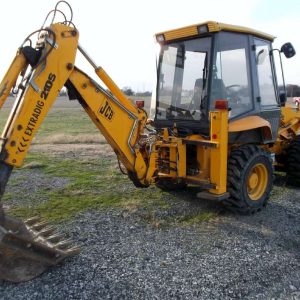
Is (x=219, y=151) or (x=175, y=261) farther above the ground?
(x=219, y=151)

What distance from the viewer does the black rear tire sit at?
715 cm

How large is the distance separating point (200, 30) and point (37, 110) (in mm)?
2603

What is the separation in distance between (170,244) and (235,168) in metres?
1.51

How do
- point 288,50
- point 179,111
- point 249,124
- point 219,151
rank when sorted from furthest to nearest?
point 288,50 → point 179,111 → point 249,124 → point 219,151

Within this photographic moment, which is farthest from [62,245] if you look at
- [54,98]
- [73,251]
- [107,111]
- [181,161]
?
[181,161]

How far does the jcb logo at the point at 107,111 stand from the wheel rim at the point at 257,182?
2.31m

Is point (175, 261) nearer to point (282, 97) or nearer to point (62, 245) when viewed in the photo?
point (62, 245)

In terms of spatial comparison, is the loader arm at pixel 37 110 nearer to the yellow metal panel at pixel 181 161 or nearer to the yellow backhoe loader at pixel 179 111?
the yellow backhoe loader at pixel 179 111

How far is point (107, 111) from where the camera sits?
4758 mm

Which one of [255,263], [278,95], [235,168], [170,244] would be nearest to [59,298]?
[170,244]

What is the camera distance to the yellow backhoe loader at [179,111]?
12.9ft

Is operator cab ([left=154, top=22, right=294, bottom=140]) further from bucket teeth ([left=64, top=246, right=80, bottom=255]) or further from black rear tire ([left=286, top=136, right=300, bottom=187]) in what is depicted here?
bucket teeth ([left=64, top=246, right=80, bottom=255])

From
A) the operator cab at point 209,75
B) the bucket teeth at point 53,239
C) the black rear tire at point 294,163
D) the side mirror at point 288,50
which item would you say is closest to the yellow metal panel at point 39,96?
the bucket teeth at point 53,239

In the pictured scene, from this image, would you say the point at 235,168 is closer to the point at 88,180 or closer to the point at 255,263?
the point at 255,263
